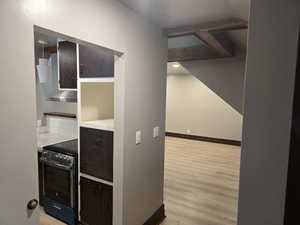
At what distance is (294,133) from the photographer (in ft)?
1.91

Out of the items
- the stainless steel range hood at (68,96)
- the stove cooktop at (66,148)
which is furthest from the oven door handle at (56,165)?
the stainless steel range hood at (68,96)

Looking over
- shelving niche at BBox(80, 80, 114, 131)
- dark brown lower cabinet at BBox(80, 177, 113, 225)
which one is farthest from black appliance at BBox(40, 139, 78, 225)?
shelving niche at BBox(80, 80, 114, 131)

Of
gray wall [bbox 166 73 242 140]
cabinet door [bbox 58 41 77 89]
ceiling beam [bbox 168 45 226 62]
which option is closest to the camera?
cabinet door [bbox 58 41 77 89]

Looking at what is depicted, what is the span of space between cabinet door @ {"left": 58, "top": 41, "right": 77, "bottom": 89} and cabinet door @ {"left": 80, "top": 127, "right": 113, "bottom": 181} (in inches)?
29.1

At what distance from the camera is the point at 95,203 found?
2.20 m

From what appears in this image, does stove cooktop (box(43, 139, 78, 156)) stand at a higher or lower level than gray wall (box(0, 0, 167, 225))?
lower

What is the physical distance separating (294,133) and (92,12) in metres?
1.38

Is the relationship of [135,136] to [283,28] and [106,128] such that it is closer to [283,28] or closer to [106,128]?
[106,128]

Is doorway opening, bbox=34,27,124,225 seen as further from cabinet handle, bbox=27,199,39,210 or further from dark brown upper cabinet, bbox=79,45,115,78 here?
cabinet handle, bbox=27,199,39,210

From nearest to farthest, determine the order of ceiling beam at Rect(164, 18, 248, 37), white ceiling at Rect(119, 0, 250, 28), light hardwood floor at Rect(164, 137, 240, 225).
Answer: white ceiling at Rect(119, 0, 250, 28) → ceiling beam at Rect(164, 18, 248, 37) → light hardwood floor at Rect(164, 137, 240, 225)

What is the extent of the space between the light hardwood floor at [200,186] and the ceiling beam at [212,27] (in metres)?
2.25

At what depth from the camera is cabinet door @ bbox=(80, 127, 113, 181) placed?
204cm

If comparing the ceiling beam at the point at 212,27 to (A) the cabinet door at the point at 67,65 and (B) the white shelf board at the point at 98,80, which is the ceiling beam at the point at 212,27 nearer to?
(B) the white shelf board at the point at 98,80

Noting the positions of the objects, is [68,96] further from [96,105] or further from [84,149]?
[84,149]
